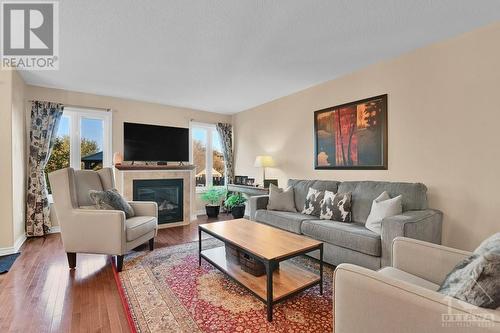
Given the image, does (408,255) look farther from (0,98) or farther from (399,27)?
(0,98)

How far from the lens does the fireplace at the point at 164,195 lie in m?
4.19

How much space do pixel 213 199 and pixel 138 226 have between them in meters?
2.39

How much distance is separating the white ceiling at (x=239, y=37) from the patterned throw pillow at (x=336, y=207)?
5.40ft

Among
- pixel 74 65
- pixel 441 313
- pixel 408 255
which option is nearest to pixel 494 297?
pixel 441 313

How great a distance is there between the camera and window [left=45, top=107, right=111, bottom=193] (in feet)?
12.9

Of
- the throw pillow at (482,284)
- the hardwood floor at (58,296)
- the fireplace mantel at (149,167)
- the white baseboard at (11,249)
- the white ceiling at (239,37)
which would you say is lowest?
the hardwood floor at (58,296)

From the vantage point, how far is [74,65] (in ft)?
9.67

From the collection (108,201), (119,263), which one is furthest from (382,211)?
→ (108,201)

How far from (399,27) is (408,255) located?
1999 millimetres

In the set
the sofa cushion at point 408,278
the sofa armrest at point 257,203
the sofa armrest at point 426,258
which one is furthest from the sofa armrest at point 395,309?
the sofa armrest at point 257,203

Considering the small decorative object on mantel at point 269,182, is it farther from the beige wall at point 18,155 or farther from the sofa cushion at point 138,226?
the beige wall at point 18,155

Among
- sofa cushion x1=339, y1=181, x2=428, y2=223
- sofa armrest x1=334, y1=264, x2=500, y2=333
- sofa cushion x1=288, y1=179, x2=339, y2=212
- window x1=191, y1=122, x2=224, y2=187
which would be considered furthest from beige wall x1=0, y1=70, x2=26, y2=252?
sofa cushion x1=339, y1=181, x2=428, y2=223

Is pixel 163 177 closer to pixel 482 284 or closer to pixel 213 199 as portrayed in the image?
pixel 213 199

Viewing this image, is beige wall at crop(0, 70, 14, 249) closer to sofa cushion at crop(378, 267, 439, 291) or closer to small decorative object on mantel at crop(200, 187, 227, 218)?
small decorative object on mantel at crop(200, 187, 227, 218)
